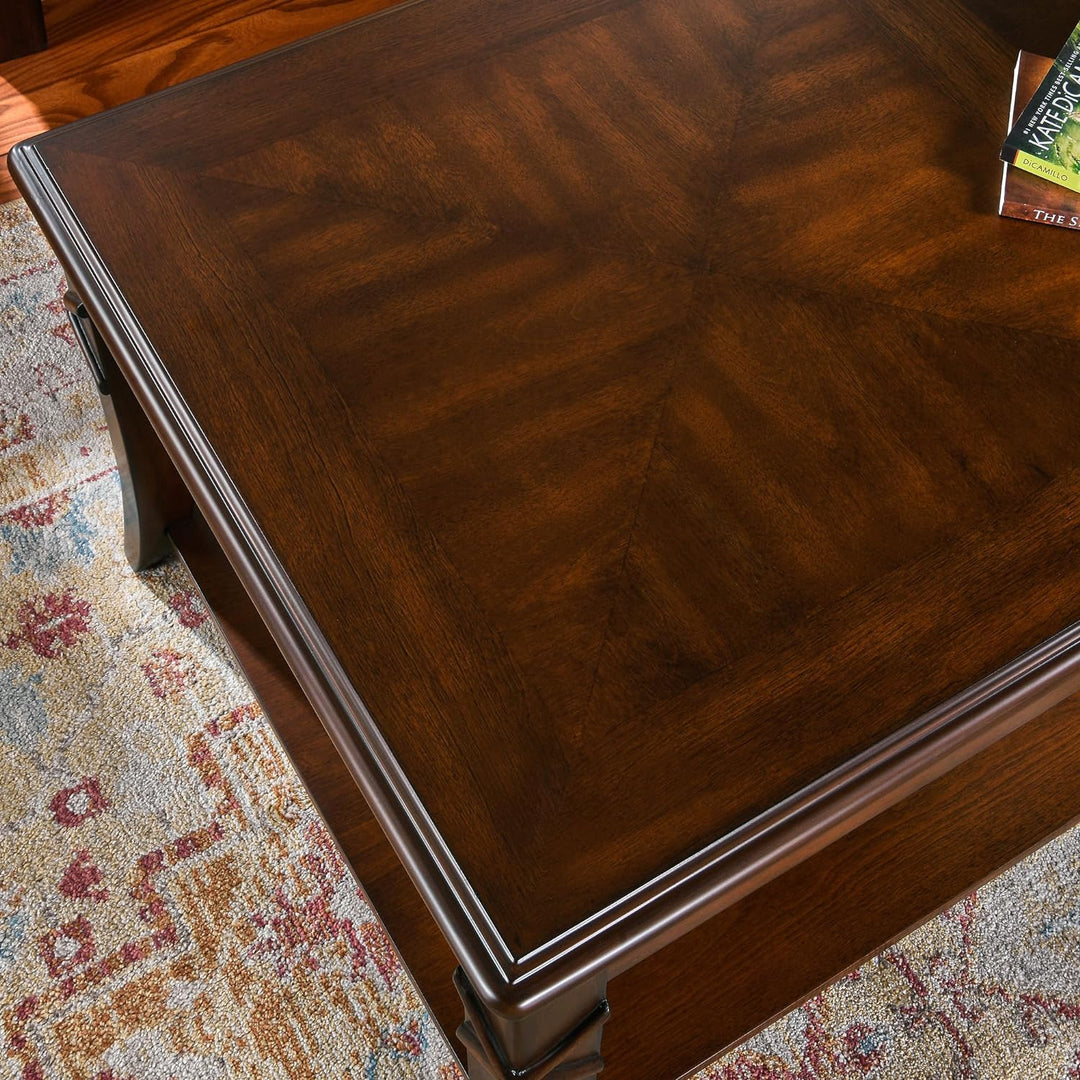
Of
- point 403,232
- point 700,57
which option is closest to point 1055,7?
point 700,57

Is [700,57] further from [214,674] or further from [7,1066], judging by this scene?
[7,1066]

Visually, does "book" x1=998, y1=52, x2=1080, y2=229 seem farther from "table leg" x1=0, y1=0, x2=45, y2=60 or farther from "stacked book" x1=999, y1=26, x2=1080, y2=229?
"table leg" x1=0, y1=0, x2=45, y2=60

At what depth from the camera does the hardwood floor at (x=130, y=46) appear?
5.16 feet

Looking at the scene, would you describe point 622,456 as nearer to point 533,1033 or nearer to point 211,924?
point 533,1033

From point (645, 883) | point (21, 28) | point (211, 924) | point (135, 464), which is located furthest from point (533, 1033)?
point (21, 28)

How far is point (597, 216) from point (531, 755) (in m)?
0.39

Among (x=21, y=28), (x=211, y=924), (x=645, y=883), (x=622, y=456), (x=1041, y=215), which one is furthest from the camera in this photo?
(x=21, y=28)

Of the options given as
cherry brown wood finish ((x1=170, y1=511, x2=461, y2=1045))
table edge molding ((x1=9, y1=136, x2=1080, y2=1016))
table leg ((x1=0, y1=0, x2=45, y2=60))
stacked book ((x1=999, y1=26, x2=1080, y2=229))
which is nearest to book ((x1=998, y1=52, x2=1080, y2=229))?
stacked book ((x1=999, y1=26, x2=1080, y2=229))

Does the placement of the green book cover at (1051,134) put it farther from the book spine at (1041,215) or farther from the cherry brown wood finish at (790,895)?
the cherry brown wood finish at (790,895)

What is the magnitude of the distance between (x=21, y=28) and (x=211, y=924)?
3.99ft

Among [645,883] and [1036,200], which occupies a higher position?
[1036,200]

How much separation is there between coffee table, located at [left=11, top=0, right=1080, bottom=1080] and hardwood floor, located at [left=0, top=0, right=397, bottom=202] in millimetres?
796

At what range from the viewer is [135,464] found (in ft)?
3.25

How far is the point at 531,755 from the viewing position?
0.59 m
